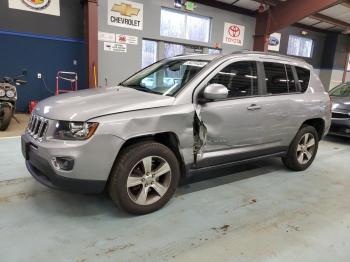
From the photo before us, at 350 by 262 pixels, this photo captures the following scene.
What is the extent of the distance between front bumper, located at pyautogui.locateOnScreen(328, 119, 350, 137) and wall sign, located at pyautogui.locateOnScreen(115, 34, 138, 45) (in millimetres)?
6124

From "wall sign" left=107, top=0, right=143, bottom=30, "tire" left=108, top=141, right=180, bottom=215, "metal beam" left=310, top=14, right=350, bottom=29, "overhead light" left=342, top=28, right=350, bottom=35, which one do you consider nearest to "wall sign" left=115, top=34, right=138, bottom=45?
"wall sign" left=107, top=0, right=143, bottom=30

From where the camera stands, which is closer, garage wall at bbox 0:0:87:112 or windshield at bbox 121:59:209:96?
windshield at bbox 121:59:209:96

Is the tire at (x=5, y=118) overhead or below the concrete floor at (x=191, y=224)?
overhead

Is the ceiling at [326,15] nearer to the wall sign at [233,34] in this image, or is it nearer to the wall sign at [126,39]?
the wall sign at [233,34]

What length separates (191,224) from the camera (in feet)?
8.33

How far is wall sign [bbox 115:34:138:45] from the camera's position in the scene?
352 inches

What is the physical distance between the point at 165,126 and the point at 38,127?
1087mm

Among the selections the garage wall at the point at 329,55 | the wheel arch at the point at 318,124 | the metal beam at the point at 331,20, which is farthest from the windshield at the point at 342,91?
the garage wall at the point at 329,55

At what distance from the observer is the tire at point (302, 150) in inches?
154

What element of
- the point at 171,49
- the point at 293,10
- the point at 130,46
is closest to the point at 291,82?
the point at 130,46

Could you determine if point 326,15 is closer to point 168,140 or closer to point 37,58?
point 37,58

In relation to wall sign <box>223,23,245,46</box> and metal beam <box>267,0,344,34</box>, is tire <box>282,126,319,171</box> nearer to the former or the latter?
metal beam <box>267,0,344,34</box>

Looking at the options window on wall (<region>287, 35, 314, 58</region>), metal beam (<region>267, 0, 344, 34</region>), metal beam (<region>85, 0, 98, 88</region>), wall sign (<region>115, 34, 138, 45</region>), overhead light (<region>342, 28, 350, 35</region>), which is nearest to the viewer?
metal beam (<region>85, 0, 98, 88</region>)

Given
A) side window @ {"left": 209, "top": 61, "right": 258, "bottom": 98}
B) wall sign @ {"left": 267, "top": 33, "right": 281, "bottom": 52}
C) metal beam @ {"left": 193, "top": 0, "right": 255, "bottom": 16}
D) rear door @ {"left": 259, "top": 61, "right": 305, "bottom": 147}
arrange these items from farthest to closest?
wall sign @ {"left": 267, "top": 33, "right": 281, "bottom": 52} < metal beam @ {"left": 193, "top": 0, "right": 255, "bottom": 16} < rear door @ {"left": 259, "top": 61, "right": 305, "bottom": 147} < side window @ {"left": 209, "top": 61, "right": 258, "bottom": 98}
